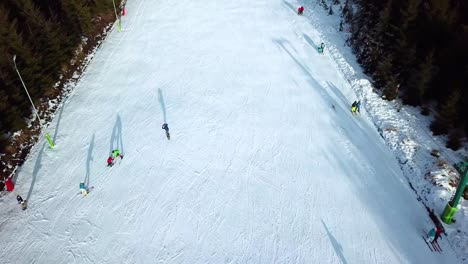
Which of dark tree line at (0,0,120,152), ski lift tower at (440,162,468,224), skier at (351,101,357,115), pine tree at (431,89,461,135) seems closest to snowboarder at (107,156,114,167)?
dark tree line at (0,0,120,152)

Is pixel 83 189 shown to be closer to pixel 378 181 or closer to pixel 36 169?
Result: pixel 36 169

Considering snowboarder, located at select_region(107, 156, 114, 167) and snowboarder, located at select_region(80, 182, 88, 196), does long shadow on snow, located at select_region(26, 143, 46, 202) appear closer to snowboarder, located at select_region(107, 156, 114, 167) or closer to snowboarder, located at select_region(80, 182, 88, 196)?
snowboarder, located at select_region(80, 182, 88, 196)

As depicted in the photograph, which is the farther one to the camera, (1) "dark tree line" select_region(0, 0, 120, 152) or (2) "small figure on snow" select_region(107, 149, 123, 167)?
(1) "dark tree line" select_region(0, 0, 120, 152)

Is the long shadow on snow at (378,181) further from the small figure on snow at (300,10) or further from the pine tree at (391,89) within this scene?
the small figure on snow at (300,10)

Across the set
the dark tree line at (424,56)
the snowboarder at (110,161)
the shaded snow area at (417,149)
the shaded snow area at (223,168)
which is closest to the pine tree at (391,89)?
the dark tree line at (424,56)

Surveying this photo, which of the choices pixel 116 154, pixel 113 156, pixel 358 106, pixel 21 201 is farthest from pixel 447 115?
pixel 21 201

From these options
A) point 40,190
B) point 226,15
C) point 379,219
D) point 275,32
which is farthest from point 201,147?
point 226,15
